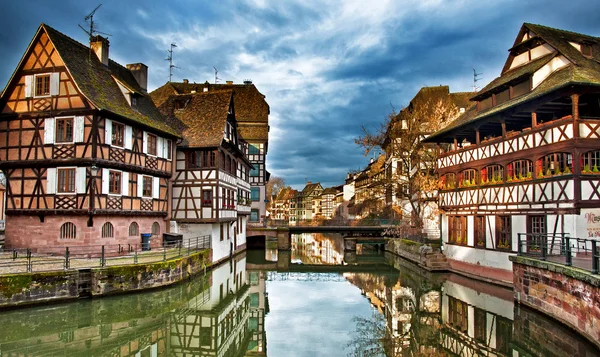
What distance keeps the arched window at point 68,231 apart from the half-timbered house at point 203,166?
771 centimetres

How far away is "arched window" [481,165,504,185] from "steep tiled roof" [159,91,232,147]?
51.6ft

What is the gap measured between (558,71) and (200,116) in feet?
70.4

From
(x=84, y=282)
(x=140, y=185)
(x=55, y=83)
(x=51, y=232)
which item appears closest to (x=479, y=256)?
(x=140, y=185)

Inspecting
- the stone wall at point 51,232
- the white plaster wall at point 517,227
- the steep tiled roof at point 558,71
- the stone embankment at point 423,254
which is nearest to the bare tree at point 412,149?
the stone embankment at point 423,254

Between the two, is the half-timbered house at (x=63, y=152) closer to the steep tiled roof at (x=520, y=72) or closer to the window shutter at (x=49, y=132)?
the window shutter at (x=49, y=132)

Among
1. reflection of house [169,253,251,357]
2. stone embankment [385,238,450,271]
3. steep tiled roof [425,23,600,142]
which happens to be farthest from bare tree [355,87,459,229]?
reflection of house [169,253,251,357]

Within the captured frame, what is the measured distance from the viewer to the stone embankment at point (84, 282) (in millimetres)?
16281

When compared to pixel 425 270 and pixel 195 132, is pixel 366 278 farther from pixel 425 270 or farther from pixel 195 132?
pixel 195 132

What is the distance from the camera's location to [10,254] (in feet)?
70.2

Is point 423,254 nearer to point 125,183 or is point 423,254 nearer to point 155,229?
point 155,229

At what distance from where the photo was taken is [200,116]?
3150 cm

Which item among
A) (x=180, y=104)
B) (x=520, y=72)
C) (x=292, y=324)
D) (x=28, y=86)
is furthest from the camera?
(x=180, y=104)

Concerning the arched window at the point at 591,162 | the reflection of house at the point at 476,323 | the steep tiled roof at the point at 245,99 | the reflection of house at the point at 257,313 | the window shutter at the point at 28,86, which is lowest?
the reflection of house at the point at 257,313

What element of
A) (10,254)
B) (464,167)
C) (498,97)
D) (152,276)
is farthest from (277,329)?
(498,97)
